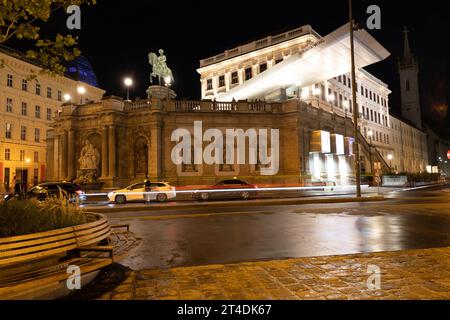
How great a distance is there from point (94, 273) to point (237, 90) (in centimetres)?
5739

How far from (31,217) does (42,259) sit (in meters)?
1.04

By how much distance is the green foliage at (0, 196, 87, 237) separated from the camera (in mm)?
6047

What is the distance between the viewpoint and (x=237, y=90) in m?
62.0

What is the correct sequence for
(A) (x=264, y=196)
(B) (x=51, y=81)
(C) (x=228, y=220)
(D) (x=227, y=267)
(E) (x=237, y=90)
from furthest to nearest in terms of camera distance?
1. (B) (x=51, y=81)
2. (E) (x=237, y=90)
3. (A) (x=264, y=196)
4. (C) (x=228, y=220)
5. (D) (x=227, y=267)

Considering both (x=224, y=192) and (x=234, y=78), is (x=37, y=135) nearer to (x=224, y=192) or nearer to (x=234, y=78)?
(x=234, y=78)

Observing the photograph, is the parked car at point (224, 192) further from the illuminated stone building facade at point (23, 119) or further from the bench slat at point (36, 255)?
the illuminated stone building facade at point (23, 119)

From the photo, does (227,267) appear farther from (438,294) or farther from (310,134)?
(310,134)

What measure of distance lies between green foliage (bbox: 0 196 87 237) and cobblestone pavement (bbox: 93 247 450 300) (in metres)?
1.65

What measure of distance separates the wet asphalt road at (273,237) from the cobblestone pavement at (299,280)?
0.92 meters

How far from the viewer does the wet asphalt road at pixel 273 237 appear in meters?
8.32

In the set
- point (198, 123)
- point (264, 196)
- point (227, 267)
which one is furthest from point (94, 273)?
point (198, 123)

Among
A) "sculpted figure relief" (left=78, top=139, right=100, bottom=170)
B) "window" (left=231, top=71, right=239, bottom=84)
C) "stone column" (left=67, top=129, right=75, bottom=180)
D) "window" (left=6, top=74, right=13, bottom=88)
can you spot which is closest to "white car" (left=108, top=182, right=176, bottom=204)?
"sculpted figure relief" (left=78, top=139, right=100, bottom=170)

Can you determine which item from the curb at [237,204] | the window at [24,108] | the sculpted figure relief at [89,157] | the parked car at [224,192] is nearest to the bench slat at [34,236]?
the curb at [237,204]

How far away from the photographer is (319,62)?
53094 millimetres
